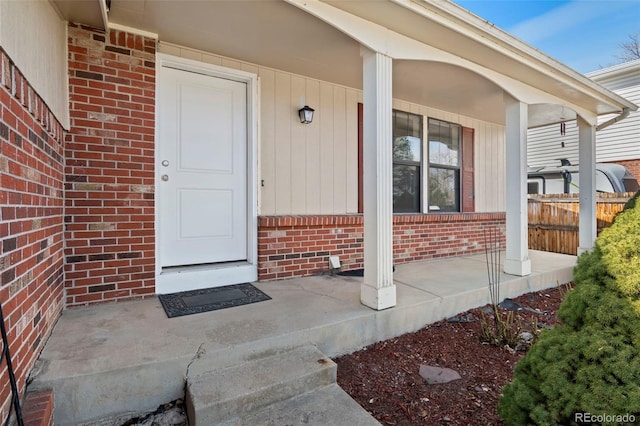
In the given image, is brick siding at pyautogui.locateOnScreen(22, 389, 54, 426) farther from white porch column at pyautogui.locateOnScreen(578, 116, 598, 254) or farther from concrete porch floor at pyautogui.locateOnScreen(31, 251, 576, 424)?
white porch column at pyautogui.locateOnScreen(578, 116, 598, 254)

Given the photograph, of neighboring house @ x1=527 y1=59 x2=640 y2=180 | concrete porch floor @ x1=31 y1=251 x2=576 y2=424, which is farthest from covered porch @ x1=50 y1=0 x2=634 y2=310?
neighboring house @ x1=527 y1=59 x2=640 y2=180

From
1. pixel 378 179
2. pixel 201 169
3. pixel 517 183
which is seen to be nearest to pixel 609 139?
pixel 517 183

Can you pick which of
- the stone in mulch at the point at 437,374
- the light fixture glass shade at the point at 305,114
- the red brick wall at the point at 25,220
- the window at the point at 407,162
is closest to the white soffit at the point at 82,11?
the red brick wall at the point at 25,220

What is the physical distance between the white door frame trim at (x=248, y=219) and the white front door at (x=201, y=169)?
56 mm

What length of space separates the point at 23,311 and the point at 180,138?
1.87 metres

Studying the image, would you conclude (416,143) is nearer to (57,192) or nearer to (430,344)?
(430,344)

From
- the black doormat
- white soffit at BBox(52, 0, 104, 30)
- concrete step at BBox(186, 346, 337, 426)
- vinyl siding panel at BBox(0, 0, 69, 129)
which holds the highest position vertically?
white soffit at BBox(52, 0, 104, 30)

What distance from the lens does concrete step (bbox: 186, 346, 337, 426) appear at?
151 cm

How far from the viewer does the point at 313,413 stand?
1.58m

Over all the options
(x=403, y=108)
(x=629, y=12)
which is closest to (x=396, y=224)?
(x=403, y=108)

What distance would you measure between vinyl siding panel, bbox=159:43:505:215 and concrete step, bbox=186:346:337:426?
1782 mm

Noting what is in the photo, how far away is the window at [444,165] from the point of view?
4.86 meters

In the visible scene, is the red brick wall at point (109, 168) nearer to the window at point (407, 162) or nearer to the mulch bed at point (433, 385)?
the mulch bed at point (433, 385)

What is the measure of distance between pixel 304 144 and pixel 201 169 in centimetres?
118
